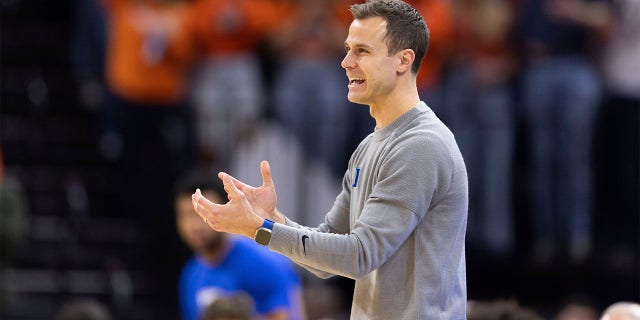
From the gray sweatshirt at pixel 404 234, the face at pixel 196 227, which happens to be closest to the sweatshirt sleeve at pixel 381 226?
the gray sweatshirt at pixel 404 234

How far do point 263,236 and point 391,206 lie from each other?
417 millimetres

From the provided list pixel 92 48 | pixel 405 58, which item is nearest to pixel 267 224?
pixel 405 58

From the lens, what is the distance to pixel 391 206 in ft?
12.8

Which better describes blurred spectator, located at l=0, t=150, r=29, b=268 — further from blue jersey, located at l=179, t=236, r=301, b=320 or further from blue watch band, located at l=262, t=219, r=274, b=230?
blue watch band, located at l=262, t=219, r=274, b=230

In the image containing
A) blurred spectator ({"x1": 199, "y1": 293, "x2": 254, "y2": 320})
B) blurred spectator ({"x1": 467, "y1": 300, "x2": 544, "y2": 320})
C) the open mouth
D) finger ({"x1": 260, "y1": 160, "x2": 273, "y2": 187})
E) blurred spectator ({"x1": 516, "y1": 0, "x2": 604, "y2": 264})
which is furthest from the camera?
blurred spectator ({"x1": 516, "y1": 0, "x2": 604, "y2": 264})

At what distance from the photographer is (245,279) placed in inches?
288

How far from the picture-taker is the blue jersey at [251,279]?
725cm

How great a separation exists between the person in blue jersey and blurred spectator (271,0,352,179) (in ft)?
9.75

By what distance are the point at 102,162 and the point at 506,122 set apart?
404 cm

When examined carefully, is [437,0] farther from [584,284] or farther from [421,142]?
[421,142]

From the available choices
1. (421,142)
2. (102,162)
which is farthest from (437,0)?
(421,142)

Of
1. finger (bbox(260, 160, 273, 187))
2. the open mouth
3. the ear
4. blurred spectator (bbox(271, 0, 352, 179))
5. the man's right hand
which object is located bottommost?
the man's right hand

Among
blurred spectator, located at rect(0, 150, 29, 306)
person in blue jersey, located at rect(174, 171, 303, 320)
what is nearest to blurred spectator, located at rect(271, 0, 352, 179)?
blurred spectator, located at rect(0, 150, 29, 306)

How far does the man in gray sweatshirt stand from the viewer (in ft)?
12.6
